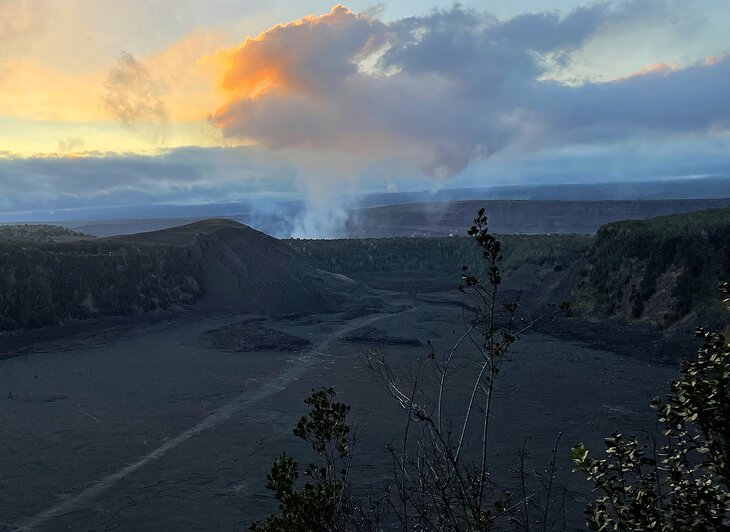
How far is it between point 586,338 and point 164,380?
84.0 ft

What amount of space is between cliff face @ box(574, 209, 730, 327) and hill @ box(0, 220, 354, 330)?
75.4 feet

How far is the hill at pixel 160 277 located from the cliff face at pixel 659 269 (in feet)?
75.4

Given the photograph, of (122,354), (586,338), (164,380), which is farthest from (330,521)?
(586,338)

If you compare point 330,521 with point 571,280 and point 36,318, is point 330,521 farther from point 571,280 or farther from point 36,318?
point 571,280

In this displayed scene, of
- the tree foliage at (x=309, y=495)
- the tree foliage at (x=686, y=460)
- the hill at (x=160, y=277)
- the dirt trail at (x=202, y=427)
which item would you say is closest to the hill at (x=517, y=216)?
the hill at (x=160, y=277)

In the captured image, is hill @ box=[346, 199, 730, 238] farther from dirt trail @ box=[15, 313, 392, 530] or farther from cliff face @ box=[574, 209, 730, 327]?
dirt trail @ box=[15, 313, 392, 530]

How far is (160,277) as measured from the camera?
5094 cm

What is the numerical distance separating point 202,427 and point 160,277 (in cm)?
3129

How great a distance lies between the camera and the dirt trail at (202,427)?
51.1 ft

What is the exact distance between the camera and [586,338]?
37000 millimetres

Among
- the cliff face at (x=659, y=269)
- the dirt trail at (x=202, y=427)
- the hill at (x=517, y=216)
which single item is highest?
the hill at (x=517, y=216)

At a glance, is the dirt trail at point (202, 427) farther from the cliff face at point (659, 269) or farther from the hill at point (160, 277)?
the cliff face at point (659, 269)

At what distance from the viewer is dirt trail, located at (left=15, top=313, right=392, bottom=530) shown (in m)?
15.6

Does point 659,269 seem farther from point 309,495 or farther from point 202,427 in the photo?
point 309,495
